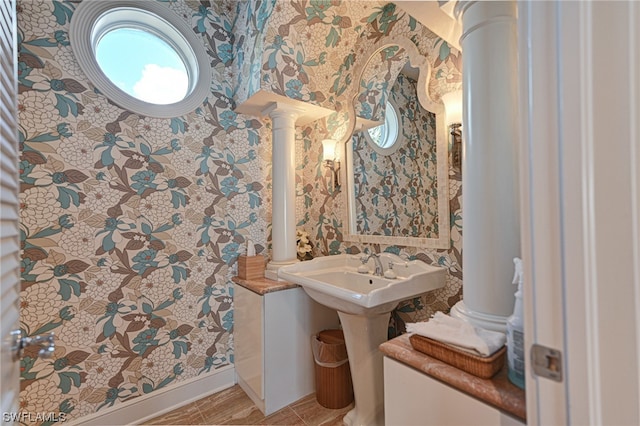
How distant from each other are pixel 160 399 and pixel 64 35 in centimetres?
226

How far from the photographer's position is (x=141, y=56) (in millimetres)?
1869

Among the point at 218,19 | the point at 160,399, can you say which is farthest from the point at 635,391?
the point at 218,19

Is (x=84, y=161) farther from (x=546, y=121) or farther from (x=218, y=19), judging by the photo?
(x=546, y=121)

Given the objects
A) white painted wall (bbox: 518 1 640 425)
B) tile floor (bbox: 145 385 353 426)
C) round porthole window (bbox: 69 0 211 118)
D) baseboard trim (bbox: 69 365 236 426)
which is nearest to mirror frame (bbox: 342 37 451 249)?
white painted wall (bbox: 518 1 640 425)

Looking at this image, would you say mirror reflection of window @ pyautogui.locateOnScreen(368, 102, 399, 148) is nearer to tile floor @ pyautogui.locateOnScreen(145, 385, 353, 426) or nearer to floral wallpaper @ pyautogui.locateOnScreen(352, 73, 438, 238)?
floral wallpaper @ pyautogui.locateOnScreen(352, 73, 438, 238)

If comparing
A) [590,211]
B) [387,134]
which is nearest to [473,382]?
[590,211]

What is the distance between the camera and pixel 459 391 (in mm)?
720

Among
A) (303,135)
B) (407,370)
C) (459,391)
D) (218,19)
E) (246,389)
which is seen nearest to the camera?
(459,391)

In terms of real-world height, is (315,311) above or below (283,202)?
below

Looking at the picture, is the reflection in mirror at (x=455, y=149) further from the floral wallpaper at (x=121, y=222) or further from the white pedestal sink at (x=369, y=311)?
the floral wallpaper at (x=121, y=222)

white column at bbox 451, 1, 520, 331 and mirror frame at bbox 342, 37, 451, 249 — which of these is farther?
mirror frame at bbox 342, 37, 451, 249

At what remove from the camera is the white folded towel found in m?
0.74

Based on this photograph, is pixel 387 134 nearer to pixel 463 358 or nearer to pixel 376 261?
pixel 376 261

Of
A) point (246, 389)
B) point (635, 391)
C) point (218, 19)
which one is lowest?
point (246, 389)
